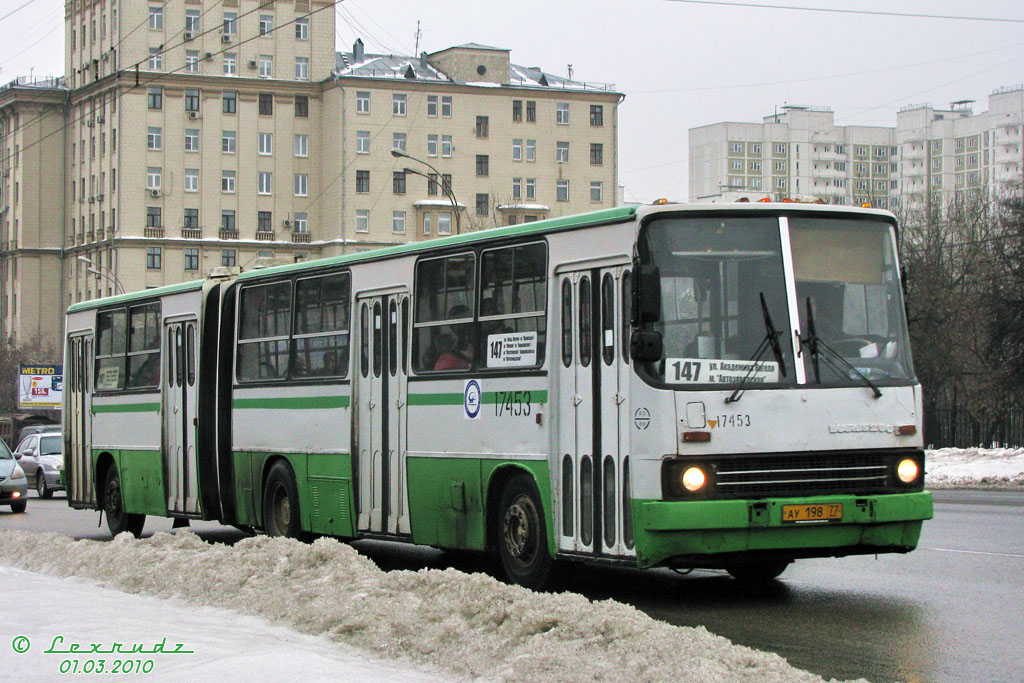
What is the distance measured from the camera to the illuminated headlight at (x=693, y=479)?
431 inches

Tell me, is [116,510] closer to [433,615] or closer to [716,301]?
[716,301]

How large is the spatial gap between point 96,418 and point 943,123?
18705cm

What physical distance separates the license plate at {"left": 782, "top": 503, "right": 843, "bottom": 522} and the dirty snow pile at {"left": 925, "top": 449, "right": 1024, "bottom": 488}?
68.8 feet

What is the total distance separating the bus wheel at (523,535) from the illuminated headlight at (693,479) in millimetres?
1595

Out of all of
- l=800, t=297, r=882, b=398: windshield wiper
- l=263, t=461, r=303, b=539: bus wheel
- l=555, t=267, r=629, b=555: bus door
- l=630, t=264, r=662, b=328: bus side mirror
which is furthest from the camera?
l=263, t=461, r=303, b=539: bus wheel

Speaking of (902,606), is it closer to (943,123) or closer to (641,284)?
(641,284)

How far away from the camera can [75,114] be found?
118188mm

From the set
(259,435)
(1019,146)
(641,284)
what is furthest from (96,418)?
(1019,146)

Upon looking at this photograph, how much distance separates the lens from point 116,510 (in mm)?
20906

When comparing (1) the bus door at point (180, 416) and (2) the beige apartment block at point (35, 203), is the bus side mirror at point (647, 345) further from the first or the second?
(2) the beige apartment block at point (35, 203)

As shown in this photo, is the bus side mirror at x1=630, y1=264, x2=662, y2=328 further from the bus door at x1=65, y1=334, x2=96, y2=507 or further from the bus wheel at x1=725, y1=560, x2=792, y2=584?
the bus door at x1=65, y1=334, x2=96, y2=507

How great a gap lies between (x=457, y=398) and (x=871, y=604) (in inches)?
154

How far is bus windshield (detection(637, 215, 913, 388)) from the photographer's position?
11.2m

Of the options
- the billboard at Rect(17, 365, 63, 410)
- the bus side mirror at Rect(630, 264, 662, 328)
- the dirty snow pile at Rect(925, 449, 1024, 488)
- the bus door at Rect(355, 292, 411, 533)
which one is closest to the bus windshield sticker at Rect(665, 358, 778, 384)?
the bus side mirror at Rect(630, 264, 662, 328)
